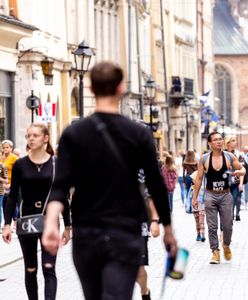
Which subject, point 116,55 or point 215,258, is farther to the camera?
point 116,55

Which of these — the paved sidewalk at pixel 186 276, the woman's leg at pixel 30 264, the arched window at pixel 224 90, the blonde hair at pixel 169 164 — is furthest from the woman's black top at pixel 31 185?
the arched window at pixel 224 90

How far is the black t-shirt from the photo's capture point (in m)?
7.38

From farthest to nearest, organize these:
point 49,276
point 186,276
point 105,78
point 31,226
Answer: point 186,276 < point 49,276 < point 31,226 < point 105,78

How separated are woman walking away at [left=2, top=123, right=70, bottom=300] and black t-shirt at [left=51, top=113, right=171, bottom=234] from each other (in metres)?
3.48

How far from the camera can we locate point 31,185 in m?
11.0

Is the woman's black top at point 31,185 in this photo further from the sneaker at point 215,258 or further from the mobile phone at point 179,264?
the sneaker at point 215,258

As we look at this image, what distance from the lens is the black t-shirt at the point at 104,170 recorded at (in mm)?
7375

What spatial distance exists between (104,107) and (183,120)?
66.5 metres

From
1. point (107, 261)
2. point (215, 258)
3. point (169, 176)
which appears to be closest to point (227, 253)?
point (215, 258)

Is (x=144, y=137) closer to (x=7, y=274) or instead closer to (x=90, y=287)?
(x=90, y=287)

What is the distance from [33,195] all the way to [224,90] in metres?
107

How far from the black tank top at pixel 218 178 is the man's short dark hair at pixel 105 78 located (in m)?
9.42

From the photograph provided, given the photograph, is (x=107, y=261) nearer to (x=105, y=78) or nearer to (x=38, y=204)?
(x=105, y=78)

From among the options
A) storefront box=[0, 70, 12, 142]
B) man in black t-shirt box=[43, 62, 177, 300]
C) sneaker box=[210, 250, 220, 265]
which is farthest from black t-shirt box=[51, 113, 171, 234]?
storefront box=[0, 70, 12, 142]
